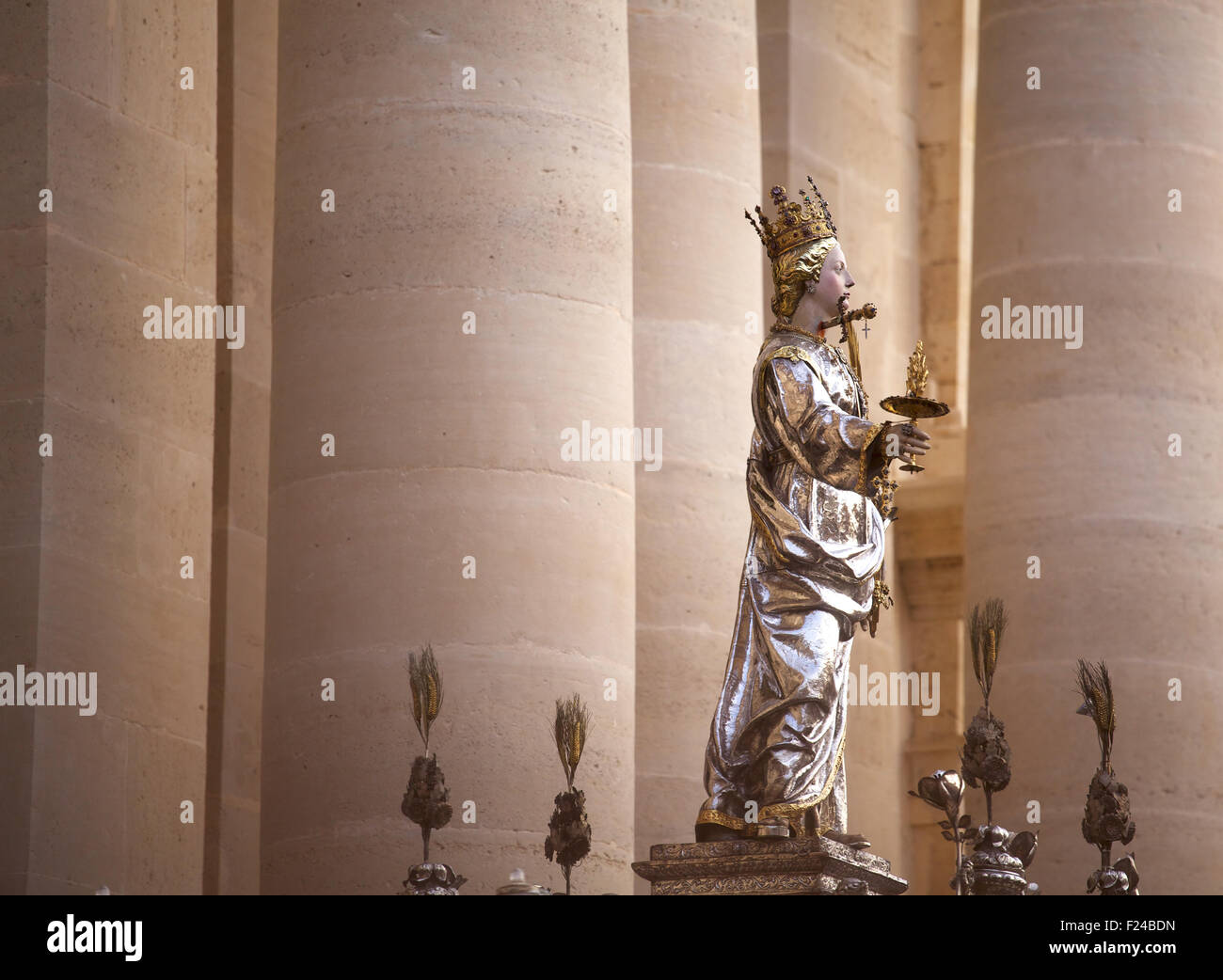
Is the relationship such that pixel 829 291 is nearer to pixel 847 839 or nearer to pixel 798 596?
pixel 798 596

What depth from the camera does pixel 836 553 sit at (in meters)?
13.0

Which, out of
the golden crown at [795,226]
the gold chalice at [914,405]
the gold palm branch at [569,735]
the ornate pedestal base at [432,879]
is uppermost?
the golden crown at [795,226]

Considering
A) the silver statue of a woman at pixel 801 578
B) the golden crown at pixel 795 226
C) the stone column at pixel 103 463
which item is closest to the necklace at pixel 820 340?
the silver statue of a woman at pixel 801 578

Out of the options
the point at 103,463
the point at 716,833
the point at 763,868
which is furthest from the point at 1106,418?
the point at 763,868

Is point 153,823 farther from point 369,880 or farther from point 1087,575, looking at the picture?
point 1087,575

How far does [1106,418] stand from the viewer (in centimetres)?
2095

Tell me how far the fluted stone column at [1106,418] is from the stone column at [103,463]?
19.9 ft

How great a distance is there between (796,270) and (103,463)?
19.0 feet

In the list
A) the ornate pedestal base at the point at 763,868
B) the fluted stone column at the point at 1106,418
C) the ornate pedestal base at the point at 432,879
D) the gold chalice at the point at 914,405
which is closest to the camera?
the ornate pedestal base at the point at 763,868

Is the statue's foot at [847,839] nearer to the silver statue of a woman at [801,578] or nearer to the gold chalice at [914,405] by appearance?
the silver statue of a woman at [801,578]

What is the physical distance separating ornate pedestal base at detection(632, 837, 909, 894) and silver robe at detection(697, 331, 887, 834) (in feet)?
0.71

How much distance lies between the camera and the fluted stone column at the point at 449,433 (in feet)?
52.4

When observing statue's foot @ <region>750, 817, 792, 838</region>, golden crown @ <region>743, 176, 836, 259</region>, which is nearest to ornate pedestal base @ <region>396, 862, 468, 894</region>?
statue's foot @ <region>750, 817, 792, 838</region>
